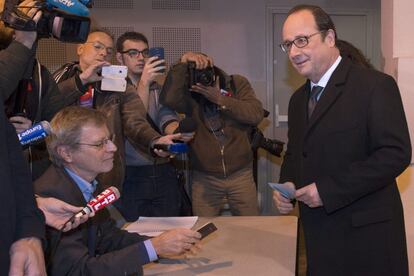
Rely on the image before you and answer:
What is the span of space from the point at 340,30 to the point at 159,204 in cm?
338

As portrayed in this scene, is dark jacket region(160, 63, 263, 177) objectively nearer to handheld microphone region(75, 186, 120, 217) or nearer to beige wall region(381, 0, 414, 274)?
beige wall region(381, 0, 414, 274)

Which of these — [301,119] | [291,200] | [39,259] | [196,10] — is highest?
[196,10]

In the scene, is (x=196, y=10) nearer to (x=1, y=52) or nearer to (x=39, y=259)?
(x=1, y=52)

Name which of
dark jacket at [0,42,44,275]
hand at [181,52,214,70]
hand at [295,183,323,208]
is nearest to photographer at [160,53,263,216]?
hand at [181,52,214,70]

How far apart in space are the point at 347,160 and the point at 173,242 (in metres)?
0.74

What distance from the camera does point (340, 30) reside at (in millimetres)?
5445

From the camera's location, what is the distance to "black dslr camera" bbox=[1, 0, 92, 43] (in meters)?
1.76

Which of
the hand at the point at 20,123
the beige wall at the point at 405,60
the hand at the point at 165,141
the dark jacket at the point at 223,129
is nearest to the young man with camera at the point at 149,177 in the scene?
the dark jacket at the point at 223,129

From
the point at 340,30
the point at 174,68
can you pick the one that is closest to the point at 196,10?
the point at 340,30

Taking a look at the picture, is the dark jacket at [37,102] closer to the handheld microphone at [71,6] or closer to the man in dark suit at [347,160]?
the handheld microphone at [71,6]

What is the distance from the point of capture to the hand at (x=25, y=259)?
1.11m

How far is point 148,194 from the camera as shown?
2936mm

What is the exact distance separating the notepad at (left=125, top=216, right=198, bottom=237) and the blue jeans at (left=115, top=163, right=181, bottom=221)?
498 mm

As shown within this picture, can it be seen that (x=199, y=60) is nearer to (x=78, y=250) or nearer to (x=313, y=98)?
(x=313, y=98)
